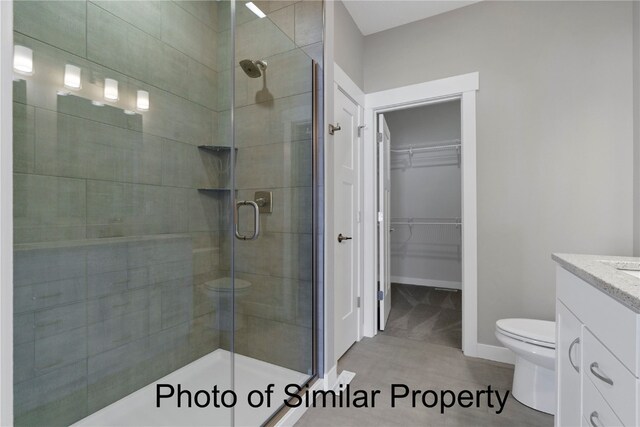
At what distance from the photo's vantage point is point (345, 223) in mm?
2332

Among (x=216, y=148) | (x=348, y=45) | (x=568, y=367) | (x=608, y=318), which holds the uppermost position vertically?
(x=348, y=45)

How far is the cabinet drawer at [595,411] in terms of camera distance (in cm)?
74

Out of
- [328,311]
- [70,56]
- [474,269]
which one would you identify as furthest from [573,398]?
[70,56]

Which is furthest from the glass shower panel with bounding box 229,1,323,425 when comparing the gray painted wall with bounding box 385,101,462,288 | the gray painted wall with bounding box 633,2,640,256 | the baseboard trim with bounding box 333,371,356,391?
the gray painted wall with bounding box 385,101,462,288

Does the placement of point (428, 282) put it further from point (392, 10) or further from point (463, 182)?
point (392, 10)

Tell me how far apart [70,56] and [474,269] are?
2714 millimetres

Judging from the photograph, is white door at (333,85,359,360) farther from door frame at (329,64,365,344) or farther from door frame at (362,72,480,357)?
door frame at (362,72,480,357)

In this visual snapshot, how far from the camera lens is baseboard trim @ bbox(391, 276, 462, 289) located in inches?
167

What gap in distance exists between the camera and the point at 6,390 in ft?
2.30

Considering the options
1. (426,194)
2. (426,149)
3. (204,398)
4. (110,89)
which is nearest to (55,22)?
(110,89)

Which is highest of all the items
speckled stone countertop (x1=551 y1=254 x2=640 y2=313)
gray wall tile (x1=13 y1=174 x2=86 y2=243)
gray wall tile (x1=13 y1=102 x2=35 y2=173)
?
gray wall tile (x1=13 y1=102 x2=35 y2=173)

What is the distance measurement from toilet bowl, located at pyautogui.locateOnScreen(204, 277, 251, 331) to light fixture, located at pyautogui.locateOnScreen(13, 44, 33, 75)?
4.14ft

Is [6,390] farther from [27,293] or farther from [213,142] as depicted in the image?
[213,142]

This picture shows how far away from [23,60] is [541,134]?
2.82 meters
